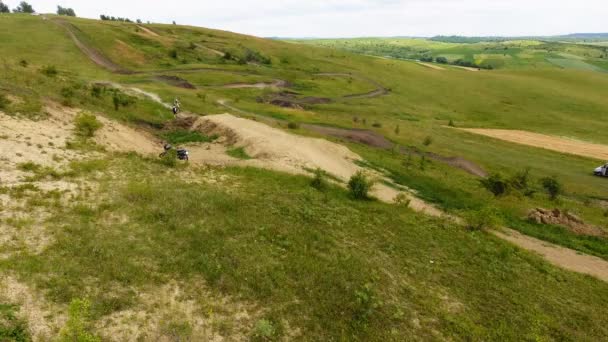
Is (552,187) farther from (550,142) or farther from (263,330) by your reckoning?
(263,330)

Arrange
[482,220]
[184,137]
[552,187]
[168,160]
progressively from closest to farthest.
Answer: [482,220] → [168,160] → [184,137] → [552,187]

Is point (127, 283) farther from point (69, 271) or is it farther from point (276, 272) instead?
point (276, 272)

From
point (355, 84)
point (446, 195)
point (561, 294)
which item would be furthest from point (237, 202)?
point (355, 84)

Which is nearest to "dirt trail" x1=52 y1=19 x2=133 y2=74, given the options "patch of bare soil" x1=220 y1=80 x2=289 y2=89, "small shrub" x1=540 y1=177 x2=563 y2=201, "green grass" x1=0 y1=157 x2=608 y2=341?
"patch of bare soil" x1=220 y1=80 x2=289 y2=89

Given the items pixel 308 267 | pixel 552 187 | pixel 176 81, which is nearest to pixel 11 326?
pixel 308 267

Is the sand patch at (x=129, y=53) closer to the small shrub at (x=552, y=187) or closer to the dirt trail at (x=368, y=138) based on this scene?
the dirt trail at (x=368, y=138)

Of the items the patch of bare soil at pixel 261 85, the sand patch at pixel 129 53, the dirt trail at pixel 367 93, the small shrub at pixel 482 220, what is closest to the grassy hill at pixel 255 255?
the small shrub at pixel 482 220

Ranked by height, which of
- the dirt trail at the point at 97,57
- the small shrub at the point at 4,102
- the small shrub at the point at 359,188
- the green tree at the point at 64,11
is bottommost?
the small shrub at the point at 359,188
